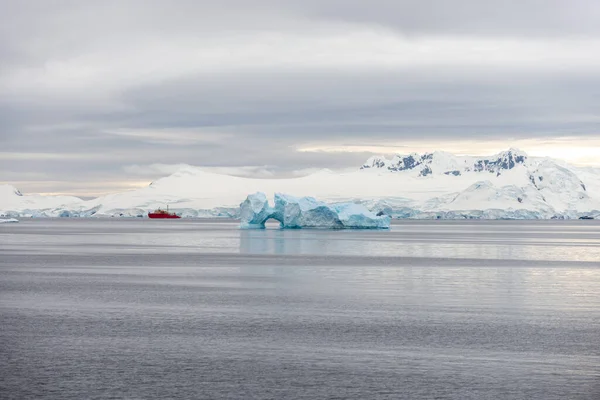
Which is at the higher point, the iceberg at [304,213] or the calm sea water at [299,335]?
the iceberg at [304,213]

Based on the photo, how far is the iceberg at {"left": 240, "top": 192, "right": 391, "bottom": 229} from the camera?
88.7 metres

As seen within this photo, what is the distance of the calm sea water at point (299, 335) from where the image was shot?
530 inches

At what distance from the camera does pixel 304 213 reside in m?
91.1

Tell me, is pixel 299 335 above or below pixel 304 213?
below

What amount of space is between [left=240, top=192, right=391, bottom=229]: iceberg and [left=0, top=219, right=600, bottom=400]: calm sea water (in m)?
52.9

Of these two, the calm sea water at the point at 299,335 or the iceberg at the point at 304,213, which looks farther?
the iceberg at the point at 304,213

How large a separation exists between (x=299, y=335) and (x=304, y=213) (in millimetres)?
72796

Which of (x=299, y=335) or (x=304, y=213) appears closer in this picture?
(x=299, y=335)

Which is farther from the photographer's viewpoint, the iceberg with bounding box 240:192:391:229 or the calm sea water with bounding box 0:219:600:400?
the iceberg with bounding box 240:192:391:229

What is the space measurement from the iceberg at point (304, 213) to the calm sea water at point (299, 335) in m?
Answer: 52.9

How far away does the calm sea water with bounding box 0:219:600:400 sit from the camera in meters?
13.5

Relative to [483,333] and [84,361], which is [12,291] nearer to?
[84,361]

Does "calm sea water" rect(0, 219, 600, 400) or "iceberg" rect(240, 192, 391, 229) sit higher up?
"iceberg" rect(240, 192, 391, 229)

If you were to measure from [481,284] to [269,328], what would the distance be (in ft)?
42.7
